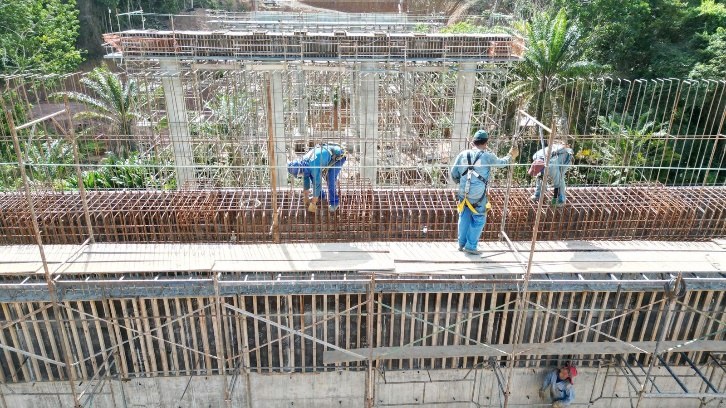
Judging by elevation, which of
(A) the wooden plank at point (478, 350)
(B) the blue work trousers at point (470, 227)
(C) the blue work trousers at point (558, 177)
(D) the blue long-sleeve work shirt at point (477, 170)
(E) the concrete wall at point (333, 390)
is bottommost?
(E) the concrete wall at point (333, 390)

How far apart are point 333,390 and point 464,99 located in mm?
9744

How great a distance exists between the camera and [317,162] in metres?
7.59

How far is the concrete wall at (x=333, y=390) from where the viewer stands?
279 inches

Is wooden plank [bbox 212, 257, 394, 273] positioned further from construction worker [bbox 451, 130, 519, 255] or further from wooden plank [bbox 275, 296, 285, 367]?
construction worker [bbox 451, 130, 519, 255]

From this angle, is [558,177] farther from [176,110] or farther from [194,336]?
[176,110]

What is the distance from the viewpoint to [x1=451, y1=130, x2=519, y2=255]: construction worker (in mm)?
6711

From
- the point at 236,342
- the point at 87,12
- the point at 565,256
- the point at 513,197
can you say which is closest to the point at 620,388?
the point at 565,256

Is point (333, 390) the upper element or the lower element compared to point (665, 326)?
lower

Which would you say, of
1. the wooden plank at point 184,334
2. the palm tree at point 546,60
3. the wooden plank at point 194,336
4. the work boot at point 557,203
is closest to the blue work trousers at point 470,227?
the work boot at point 557,203

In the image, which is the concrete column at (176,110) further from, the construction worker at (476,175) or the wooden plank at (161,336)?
the construction worker at (476,175)

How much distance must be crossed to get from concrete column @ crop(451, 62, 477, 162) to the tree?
15.8 meters

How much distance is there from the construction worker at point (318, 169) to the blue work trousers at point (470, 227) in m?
1.96

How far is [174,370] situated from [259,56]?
326 inches

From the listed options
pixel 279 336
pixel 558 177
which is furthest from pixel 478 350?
pixel 558 177
